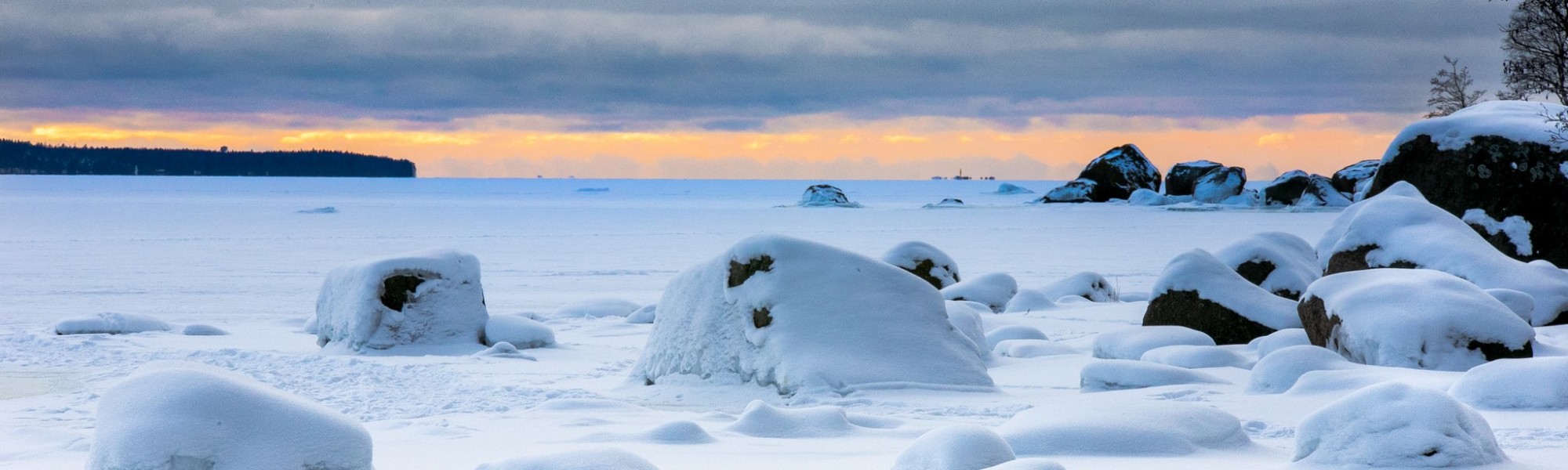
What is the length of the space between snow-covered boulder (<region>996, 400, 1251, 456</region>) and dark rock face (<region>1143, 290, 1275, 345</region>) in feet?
16.6

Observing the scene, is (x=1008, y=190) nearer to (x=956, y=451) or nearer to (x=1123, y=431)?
(x=1123, y=431)

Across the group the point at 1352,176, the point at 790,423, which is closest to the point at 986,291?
the point at 790,423

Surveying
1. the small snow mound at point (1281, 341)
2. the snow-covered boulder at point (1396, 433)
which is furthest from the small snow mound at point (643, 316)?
the snow-covered boulder at point (1396, 433)

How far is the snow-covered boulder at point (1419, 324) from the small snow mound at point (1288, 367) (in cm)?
45

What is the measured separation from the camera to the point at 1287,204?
56.8m

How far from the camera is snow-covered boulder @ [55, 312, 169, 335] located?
1231cm

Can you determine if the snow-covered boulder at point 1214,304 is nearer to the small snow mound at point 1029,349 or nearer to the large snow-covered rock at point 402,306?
the small snow mound at point 1029,349

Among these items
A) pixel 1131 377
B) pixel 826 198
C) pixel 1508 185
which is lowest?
pixel 826 198

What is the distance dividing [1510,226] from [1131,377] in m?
9.23

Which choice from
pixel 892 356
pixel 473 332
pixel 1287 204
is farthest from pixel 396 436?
pixel 1287 204

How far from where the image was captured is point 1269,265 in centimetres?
1285

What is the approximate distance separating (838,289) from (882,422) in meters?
2.03

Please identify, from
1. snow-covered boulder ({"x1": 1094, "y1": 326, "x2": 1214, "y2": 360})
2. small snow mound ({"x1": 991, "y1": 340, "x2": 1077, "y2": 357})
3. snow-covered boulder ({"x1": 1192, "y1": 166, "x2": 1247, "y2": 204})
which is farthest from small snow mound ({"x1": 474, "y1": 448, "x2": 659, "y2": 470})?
snow-covered boulder ({"x1": 1192, "y1": 166, "x2": 1247, "y2": 204})

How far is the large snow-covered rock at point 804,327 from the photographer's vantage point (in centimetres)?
829
